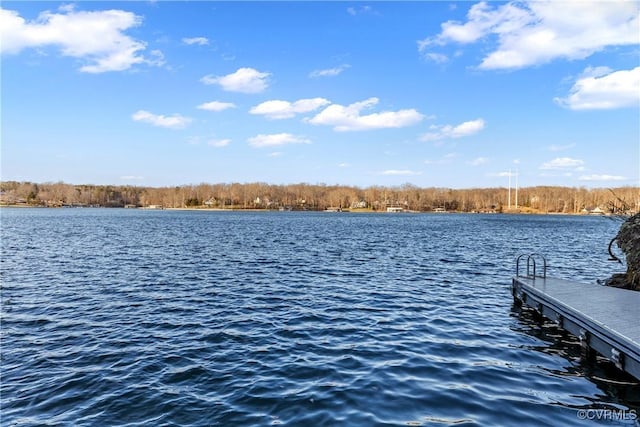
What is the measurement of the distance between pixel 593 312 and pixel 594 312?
23 millimetres

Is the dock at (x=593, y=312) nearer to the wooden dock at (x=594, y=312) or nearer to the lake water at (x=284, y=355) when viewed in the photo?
the wooden dock at (x=594, y=312)

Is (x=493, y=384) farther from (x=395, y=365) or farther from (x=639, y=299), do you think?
(x=639, y=299)

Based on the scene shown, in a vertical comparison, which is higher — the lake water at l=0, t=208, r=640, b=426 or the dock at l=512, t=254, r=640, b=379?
the dock at l=512, t=254, r=640, b=379

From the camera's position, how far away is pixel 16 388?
8.56 metres

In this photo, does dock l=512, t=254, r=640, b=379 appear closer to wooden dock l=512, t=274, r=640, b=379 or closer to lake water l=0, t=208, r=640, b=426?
wooden dock l=512, t=274, r=640, b=379

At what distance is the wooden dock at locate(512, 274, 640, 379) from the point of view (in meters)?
8.97

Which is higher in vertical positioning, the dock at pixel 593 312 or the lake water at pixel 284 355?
the dock at pixel 593 312

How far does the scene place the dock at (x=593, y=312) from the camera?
8961mm

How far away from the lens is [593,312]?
37.0 feet

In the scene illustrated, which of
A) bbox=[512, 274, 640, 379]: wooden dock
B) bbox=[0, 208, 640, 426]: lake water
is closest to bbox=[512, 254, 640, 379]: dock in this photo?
bbox=[512, 274, 640, 379]: wooden dock

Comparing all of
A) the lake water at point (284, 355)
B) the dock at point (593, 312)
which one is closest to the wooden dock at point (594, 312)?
the dock at point (593, 312)

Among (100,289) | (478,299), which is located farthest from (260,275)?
(478,299)

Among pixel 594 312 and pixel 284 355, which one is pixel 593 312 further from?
pixel 284 355

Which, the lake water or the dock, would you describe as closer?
the lake water
